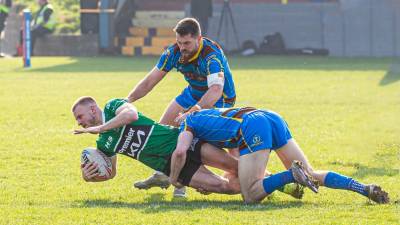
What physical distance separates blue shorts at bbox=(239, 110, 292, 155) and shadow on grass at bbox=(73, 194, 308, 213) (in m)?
0.50

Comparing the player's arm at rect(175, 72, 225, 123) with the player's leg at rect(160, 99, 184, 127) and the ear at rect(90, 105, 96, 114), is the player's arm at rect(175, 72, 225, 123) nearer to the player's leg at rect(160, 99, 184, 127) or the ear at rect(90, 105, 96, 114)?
the player's leg at rect(160, 99, 184, 127)

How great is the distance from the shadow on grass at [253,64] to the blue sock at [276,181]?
18434mm

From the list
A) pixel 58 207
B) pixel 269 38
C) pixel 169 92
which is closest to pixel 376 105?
pixel 169 92

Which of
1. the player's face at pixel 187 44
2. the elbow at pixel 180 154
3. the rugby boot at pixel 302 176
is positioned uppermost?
the player's face at pixel 187 44

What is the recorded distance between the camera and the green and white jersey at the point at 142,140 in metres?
9.94

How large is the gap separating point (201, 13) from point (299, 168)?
26519mm

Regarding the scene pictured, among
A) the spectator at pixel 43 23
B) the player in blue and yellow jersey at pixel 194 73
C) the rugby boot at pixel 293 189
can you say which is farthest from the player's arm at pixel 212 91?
the spectator at pixel 43 23

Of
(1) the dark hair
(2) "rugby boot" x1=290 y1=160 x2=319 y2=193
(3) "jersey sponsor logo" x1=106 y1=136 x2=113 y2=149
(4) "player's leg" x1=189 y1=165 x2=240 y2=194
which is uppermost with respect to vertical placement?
(1) the dark hair

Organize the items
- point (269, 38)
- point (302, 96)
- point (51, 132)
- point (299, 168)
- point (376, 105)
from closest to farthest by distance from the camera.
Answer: point (299, 168)
point (51, 132)
point (376, 105)
point (302, 96)
point (269, 38)

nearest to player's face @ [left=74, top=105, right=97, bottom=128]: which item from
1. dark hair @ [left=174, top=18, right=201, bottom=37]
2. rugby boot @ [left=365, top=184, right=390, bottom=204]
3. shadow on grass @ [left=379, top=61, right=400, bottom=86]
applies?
dark hair @ [left=174, top=18, right=201, bottom=37]

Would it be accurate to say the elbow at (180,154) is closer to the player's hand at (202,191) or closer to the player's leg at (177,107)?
the player's hand at (202,191)

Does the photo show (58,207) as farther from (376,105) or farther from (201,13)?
(201,13)

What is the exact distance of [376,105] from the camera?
1944cm

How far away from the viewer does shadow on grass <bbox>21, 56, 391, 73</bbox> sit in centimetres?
2906
